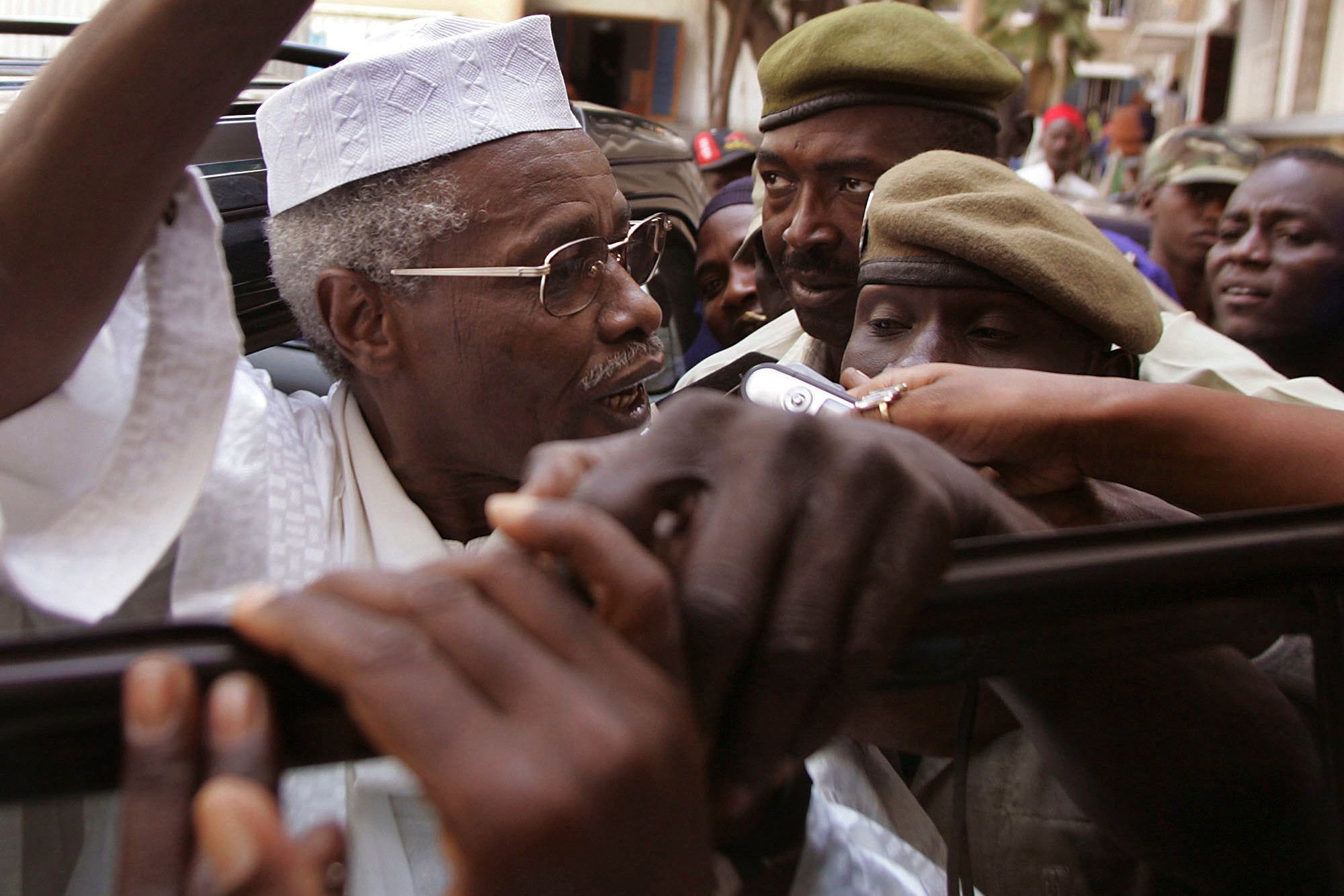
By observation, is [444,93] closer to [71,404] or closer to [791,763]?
[71,404]

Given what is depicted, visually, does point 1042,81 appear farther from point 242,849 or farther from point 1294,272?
point 242,849

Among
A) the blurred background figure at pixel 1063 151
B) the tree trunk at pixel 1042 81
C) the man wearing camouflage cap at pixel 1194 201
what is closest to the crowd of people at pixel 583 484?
the man wearing camouflage cap at pixel 1194 201

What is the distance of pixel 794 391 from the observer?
1467 mm

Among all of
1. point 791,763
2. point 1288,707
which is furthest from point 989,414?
point 791,763

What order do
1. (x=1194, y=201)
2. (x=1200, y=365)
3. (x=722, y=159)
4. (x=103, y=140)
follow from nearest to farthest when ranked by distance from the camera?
1. (x=103, y=140)
2. (x=1200, y=365)
3. (x=1194, y=201)
4. (x=722, y=159)

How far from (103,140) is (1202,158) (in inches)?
233

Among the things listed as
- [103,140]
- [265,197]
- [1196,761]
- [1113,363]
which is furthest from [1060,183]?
[103,140]

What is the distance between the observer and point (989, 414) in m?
1.54

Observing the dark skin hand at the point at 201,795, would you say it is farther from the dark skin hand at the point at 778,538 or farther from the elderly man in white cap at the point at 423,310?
the elderly man in white cap at the point at 423,310

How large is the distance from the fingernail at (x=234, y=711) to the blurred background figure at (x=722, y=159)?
20.5 ft

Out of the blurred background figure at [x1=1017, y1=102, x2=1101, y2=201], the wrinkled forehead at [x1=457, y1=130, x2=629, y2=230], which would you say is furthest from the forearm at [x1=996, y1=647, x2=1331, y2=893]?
the blurred background figure at [x1=1017, y1=102, x2=1101, y2=201]

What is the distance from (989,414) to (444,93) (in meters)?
1.33

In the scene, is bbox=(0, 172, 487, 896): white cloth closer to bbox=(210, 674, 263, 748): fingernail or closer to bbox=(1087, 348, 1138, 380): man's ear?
bbox=(210, 674, 263, 748): fingernail

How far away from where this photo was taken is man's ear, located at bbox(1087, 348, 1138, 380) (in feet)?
7.28
